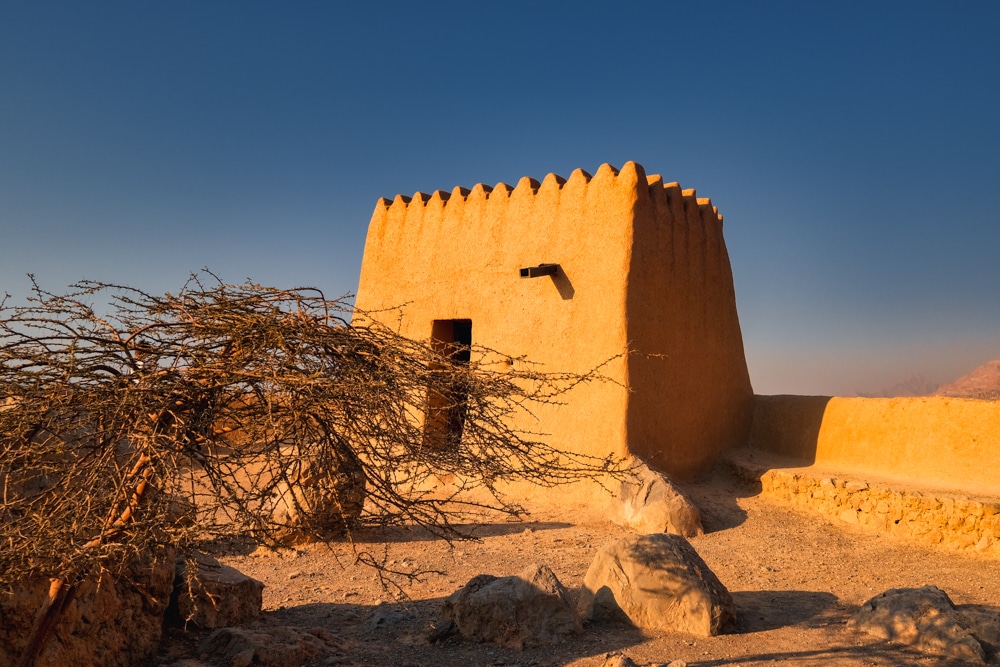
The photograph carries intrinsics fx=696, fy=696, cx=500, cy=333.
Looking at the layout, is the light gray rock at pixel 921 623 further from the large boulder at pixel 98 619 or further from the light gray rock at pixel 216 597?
the large boulder at pixel 98 619

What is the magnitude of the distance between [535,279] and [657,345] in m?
2.14

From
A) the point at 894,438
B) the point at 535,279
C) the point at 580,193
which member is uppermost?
the point at 580,193

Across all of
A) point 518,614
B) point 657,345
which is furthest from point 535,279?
point 518,614

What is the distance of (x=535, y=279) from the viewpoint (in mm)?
10906

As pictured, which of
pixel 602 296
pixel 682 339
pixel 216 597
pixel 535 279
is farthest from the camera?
pixel 535 279

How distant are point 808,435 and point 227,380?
33.0 ft

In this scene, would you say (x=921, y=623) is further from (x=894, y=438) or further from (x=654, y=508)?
(x=894, y=438)

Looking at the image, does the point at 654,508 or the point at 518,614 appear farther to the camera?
the point at 654,508

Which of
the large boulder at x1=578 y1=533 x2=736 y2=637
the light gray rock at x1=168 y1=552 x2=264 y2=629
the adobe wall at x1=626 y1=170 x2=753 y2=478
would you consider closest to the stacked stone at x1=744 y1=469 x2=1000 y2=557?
the adobe wall at x1=626 y1=170 x2=753 y2=478

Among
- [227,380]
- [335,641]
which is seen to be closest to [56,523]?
[227,380]

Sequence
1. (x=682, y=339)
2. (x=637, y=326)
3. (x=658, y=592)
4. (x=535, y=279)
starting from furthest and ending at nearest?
(x=535, y=279), (x=682, y=339), (x=637, y=326), (x=658, y=592)

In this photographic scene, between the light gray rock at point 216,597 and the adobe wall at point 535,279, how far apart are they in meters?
4.78

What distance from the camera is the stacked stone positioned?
823 cm

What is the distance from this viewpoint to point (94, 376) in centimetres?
364
